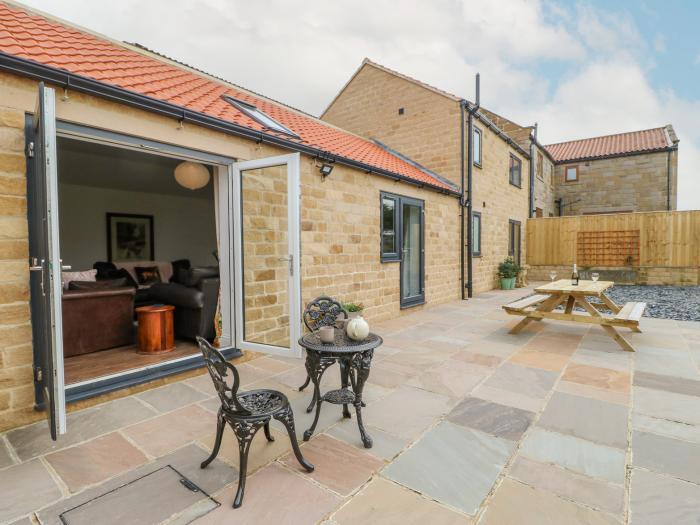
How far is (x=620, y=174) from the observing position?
17500 mm

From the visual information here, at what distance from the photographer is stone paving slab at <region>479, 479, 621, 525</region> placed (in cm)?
171

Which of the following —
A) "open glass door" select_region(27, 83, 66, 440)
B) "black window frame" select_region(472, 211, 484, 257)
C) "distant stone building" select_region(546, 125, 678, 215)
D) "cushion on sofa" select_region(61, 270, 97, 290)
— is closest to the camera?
"open glass door" select_region(27, 83, 66, 440)

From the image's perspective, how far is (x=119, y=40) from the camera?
5598 mm

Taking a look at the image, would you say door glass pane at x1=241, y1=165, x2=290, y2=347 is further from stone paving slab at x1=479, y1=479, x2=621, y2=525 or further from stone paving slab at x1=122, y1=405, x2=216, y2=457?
stone paving slab at x1=479, y1=479, x2=621, y2=525

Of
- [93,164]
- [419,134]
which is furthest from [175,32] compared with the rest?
[419,134]

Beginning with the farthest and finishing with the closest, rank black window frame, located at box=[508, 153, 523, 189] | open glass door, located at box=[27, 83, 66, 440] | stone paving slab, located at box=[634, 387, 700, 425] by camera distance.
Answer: black window frame, located at box=[508, 153, 523, 189], stone paving slab, located at box=[634, 387, 700, 425], open glass door, located at box=[27, 83, 66, 440]

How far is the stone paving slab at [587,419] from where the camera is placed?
8.26 ft

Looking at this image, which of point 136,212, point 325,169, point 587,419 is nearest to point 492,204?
point 325,169

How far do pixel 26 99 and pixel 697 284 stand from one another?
15713mm

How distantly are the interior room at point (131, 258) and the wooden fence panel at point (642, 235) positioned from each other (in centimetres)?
1158

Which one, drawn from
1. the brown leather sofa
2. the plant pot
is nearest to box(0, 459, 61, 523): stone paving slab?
the brown leather sofa

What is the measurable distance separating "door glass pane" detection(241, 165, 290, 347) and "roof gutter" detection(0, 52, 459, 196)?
49 cm

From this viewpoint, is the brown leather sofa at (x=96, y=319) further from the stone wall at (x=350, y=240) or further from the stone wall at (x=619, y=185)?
the stone wall at (x=619, y=185)

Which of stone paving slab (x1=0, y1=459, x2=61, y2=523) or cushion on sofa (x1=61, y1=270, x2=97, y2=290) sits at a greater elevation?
cushion on sofa (x1=61, y1=270, x2=97, y2=290)
